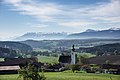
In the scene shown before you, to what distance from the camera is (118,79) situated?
39.9 metres

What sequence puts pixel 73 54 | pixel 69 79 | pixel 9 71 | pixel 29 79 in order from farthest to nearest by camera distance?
pixel 73 54 < pixel 9 71 < pixel 69 79 < pixel 29 79

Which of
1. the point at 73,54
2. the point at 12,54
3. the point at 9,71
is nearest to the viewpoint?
the point at 9,71

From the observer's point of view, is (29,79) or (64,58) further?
(64,58)

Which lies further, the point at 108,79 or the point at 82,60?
the point at 82,60

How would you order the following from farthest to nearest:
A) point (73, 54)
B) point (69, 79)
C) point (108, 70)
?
1. point (73, 54)
2. point (108, 70)
3. point (69, 79)

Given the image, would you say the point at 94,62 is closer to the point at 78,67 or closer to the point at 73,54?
the point at 73,54

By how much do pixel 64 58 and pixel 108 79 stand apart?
1531 inches

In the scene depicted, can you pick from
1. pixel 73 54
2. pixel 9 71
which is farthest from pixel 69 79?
pixel 73 54

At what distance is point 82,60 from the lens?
74.8 meters

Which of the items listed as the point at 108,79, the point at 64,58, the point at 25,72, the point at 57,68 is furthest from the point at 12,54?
the point at 25,72

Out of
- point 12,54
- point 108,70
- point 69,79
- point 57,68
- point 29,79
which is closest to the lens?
point 29,79

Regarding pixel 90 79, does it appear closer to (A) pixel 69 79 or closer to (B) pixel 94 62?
(A) pixel 69 79

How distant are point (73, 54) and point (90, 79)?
35.3m

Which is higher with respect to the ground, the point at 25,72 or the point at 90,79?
the point at 25,72
